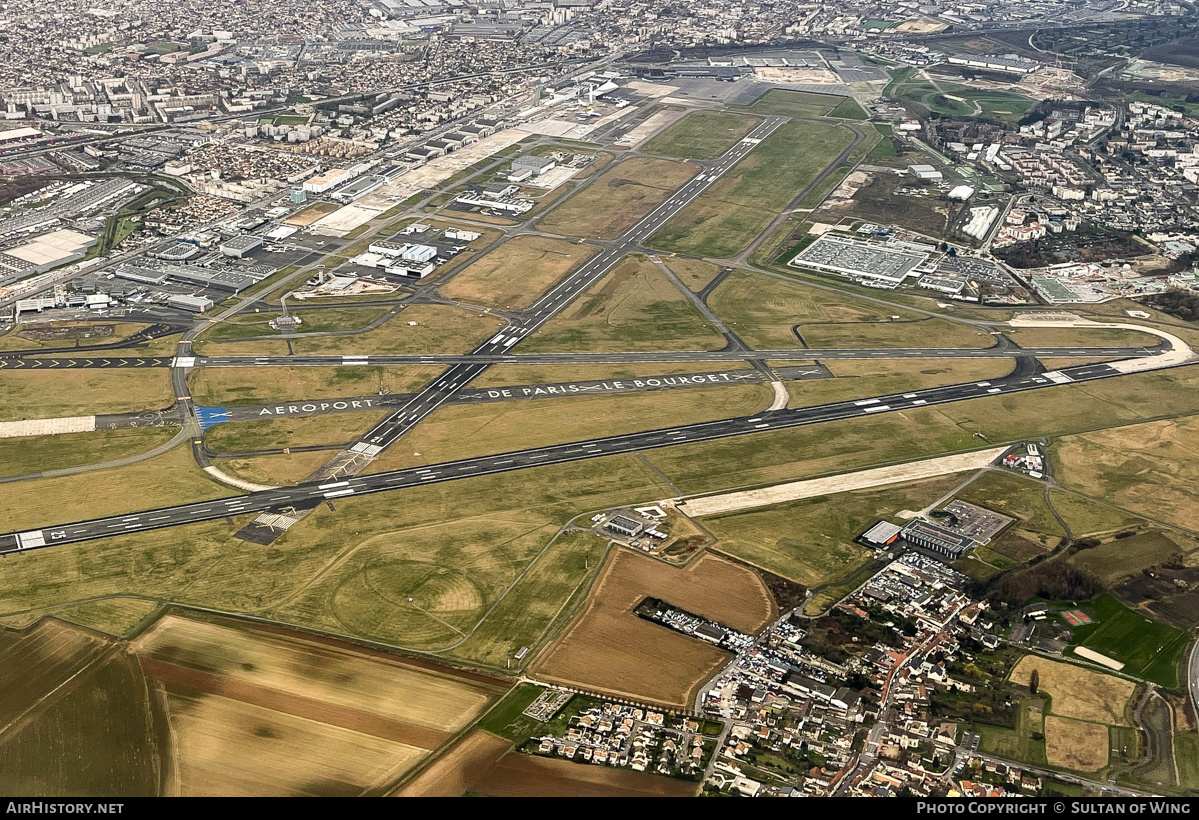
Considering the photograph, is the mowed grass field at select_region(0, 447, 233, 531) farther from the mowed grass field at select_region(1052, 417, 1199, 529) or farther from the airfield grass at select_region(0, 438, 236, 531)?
the mowed grass field at select_region(1052, 417, 1199, 529)

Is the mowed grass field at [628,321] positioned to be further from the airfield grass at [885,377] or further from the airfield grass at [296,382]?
the airfield grass at [296,382]

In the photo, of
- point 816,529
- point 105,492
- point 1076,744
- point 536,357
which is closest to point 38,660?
point 105,492

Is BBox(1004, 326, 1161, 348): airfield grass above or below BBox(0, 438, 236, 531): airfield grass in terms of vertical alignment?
below

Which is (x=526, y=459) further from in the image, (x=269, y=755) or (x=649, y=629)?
(x=269, y=755)

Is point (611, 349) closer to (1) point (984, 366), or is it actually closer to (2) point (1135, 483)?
(1) point (984, 366)

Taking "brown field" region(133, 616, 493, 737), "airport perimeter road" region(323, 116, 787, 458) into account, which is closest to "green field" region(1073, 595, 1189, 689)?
"brown field" region(133, 616, 493, 737)

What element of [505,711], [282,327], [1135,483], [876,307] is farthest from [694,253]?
[505,711]

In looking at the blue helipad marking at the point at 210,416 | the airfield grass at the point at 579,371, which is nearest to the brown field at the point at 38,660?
the blue helipad marking at the point at 210,416
